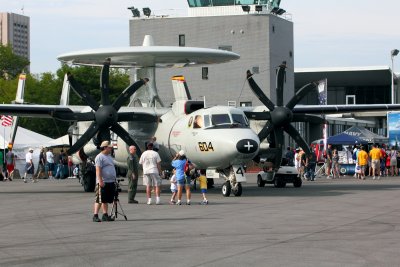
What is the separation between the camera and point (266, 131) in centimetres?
3291

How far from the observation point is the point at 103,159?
65.7 ft

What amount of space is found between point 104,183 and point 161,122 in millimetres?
13061

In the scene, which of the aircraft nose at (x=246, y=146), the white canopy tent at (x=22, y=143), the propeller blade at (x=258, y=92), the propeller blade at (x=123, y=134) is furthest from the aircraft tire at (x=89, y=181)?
the white canopy tent at (x=22, y=143)

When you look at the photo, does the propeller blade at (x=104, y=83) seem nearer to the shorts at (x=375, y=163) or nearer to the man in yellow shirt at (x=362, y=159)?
the man in yellow shirt at (x=362, y=159)

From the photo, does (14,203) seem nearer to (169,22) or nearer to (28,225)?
(28,225)

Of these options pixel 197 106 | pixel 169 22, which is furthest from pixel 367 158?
pixel 169 22

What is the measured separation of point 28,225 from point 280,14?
60833 millimetres

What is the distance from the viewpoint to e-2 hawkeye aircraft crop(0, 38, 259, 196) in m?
28.0

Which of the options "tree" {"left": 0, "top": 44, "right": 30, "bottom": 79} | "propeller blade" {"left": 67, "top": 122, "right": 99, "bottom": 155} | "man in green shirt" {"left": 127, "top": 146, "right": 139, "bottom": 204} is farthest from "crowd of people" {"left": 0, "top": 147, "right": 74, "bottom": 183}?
"tree" {"left": 0, "top": 44, "right": 30, "bottom": 79}

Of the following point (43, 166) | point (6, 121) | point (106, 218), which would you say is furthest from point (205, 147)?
point (6, 121)

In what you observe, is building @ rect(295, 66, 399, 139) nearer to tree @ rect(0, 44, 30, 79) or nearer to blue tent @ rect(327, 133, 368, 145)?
blue tent @ rect(327, 133, 368, 145)

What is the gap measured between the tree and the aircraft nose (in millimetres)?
102201

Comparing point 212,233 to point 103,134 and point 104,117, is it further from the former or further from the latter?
point 103,134

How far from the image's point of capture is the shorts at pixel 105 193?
64.4 feet
